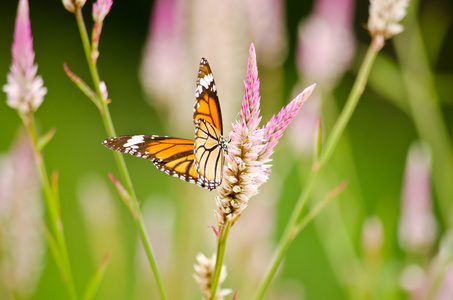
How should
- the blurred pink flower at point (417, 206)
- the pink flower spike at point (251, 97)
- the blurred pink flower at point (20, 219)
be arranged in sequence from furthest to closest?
the blurred pink flower at point (417, 206)
the blurred pink flower at point (20, 219)
the pink flower spike at point (251, 97)

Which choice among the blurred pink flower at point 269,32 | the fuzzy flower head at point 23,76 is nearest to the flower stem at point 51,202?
the fuzzy flower head at point 23,76

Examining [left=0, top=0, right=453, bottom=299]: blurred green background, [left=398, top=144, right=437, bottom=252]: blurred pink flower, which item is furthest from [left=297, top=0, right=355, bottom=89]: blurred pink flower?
[left=398, top=144, right=437, bottom=252]: blurred pink flower

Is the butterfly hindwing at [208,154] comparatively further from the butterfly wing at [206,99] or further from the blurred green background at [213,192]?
the blurred green background at [213,192]

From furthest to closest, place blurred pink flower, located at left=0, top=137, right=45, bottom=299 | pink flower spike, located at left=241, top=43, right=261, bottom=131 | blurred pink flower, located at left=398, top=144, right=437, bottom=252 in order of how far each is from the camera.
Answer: blurred pink flower, located at left=398, top=144, right=437, bottom=252 → blurred pink flower, located at left=0, top=137, right=45, bottom=299 → pink flower spike, located at left=241, top=43, right=261, bottom=131

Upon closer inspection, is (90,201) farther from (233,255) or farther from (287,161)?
(287,161)

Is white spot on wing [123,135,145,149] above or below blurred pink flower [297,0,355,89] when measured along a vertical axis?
below

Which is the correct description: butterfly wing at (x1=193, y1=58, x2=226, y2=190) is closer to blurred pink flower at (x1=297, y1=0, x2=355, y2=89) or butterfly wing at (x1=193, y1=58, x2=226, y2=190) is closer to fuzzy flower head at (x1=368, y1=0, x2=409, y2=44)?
fuzzy flower head at (x1=368, y1=0, x2=409, y2=44)

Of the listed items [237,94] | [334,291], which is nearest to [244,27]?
[237,94]
